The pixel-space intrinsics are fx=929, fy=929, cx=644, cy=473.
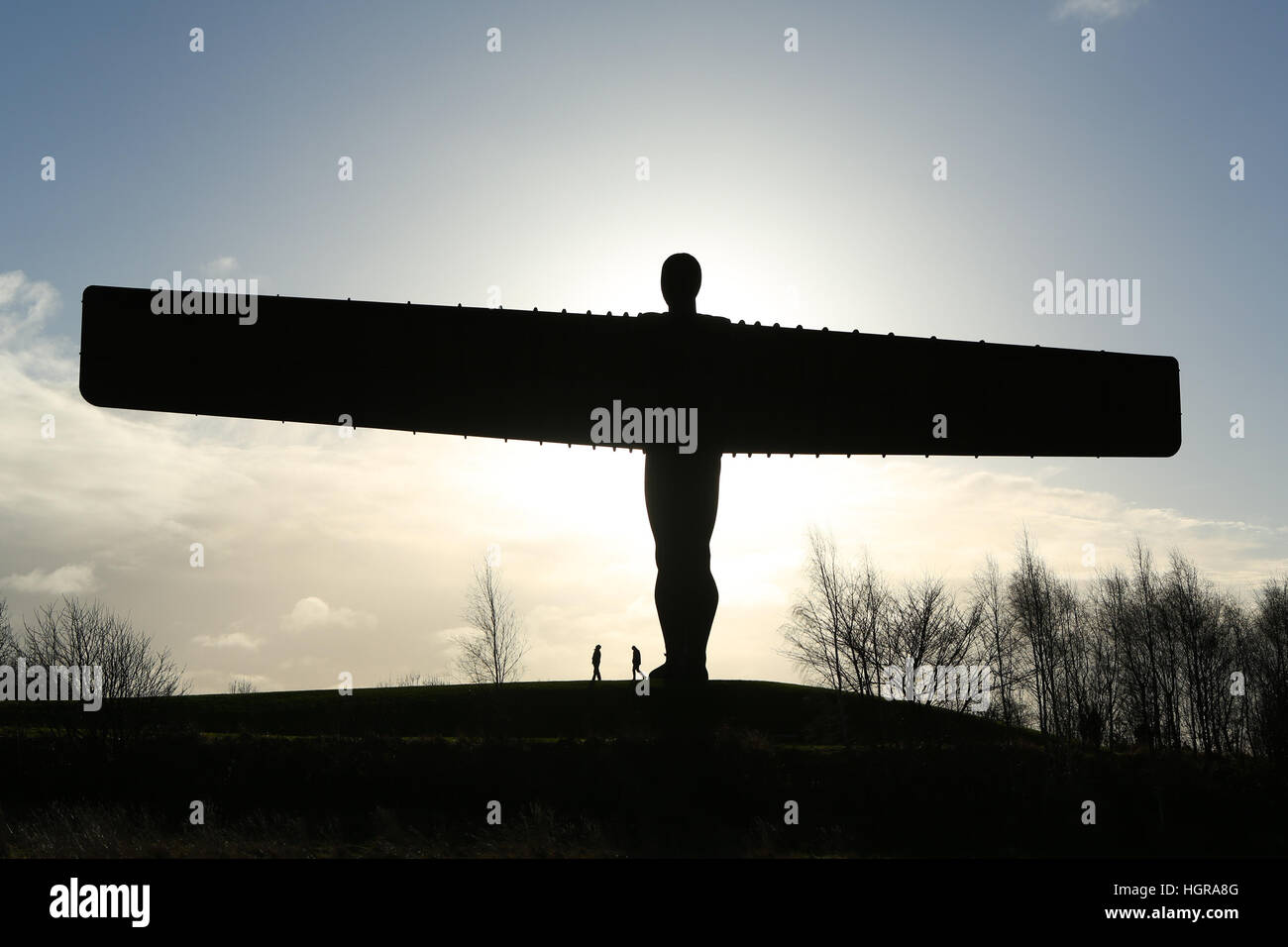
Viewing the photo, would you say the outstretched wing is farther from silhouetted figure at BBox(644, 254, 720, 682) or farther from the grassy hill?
the grassy hill

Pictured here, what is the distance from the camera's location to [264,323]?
17.5 feet

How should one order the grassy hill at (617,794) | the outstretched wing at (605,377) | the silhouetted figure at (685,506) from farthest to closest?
the grassy hill at (617,794) < the silhouetted figure at (685,506) < the outstretched wing at (605,377)

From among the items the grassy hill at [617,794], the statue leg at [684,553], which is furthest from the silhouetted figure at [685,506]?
the grassy hill at [617,794]

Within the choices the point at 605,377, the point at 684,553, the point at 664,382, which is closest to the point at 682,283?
the point at 664,382

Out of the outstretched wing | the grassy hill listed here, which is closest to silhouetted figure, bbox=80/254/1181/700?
the outstretched wing

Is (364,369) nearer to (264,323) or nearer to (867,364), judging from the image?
(264,323)

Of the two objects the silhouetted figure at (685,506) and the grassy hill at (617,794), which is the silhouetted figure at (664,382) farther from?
the grassy hill at (617,794)

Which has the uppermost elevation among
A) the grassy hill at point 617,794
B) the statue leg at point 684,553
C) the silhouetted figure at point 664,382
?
the silhouetted figure at point 664,382

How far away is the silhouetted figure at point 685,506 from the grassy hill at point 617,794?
1.16 ft

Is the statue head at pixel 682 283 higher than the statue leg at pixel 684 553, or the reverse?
the statue head at pixel 682 283

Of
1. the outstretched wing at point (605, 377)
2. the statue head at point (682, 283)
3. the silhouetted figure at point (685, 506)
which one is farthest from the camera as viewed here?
the statue head at point (682, 283)

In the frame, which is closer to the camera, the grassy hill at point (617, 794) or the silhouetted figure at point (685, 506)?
the silhouetted figure at point (685, 506)

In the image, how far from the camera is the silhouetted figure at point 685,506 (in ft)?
18.8
